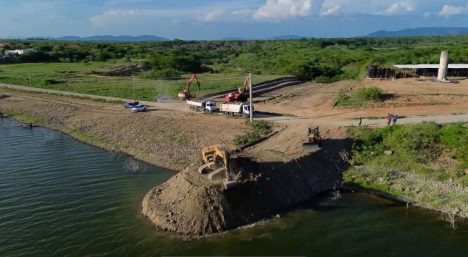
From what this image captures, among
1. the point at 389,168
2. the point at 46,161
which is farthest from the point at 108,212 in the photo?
the point at 389,168

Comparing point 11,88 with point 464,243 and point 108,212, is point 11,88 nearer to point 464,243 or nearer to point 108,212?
point 108,212

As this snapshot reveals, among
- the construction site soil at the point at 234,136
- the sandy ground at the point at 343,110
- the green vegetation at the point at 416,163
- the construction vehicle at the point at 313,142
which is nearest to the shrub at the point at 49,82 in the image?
the construction site soil at the point at 234,136

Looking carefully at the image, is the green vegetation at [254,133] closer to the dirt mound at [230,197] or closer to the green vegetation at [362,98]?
the dirt mound at [230,197]

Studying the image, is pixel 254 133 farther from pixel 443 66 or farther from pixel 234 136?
pixel 443 66

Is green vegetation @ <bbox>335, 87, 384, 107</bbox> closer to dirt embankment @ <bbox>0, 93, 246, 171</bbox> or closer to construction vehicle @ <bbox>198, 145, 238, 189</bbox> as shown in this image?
dirt embankment @ <bbox>0, 93, 246, 171</bbox>

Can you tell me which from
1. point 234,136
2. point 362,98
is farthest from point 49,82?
point 362,98

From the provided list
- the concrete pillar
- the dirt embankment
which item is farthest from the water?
the concrete pillar
